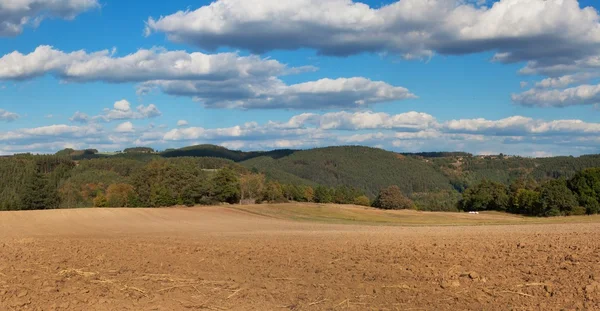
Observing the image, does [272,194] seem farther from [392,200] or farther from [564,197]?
[564,197]

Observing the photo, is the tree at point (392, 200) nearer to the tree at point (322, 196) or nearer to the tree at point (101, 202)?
the tree at point (322, 196)

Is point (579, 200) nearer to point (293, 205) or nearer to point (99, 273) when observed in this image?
point (293, 205)

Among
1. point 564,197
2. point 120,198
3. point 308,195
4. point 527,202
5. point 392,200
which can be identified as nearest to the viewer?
point 564,197

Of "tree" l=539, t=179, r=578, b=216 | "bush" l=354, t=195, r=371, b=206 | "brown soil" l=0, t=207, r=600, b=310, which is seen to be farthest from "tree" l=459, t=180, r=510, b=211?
"brown soil" l=0, t=207, r=600, b=310

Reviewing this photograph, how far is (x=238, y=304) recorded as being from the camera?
11.2 meters

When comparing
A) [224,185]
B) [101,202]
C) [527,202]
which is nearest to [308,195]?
[224,185]

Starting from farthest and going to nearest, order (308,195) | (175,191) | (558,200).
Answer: (308,195)
(175,191)
(558,200)

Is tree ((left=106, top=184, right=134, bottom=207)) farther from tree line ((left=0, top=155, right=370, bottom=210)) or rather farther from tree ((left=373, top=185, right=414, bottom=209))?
tree ((left=373, top=185, right=414, bottom=209))

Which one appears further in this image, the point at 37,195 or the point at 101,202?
the point at 101,202

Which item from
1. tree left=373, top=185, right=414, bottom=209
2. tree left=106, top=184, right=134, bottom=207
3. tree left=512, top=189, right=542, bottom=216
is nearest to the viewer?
tree left=512, top=189, right=542, bottom=216

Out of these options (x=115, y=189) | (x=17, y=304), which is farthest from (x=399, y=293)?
(x=115, y=189)

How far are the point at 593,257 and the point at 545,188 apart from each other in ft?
249

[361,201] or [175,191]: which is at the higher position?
[175,191]

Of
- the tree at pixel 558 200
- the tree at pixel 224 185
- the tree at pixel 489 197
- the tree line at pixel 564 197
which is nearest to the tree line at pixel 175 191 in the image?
the tree at pixel 224 185
